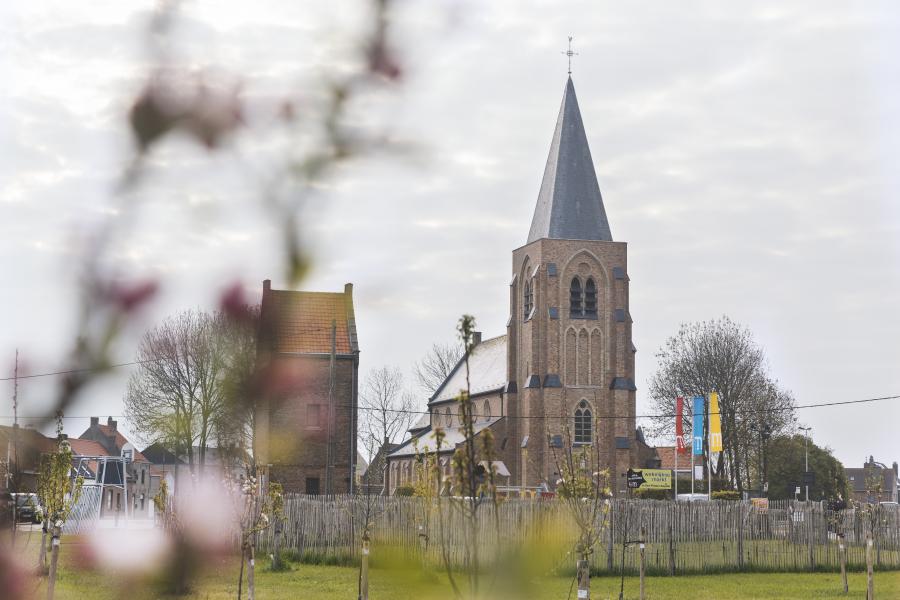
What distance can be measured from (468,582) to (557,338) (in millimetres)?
62240

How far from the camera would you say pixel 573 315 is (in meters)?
64.5

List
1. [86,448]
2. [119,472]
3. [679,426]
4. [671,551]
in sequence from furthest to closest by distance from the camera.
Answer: [679,426]
[671,551]
[119,472]
[86,448]

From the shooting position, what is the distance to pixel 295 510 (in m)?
30.1

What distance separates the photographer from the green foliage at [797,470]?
222ft

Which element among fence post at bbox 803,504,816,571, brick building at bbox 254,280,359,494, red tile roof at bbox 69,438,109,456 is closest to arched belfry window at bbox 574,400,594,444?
fence post at bbox 803,504,816,571

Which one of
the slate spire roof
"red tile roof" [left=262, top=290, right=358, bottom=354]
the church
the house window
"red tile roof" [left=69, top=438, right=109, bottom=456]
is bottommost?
"red tile roof" [left=69, top=438, right=109, bottom=456]

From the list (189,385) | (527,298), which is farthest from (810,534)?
(527,298)

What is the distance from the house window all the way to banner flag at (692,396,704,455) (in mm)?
53300

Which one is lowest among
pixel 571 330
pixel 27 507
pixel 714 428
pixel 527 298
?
pixel 27 507

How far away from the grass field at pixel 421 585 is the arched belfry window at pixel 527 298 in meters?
35.5

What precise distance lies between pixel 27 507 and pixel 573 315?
6338 centimetres

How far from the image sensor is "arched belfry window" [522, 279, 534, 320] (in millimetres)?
65375

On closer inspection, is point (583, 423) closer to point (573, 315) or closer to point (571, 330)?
point (571, 330)

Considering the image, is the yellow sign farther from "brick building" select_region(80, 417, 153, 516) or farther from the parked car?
the parked car
